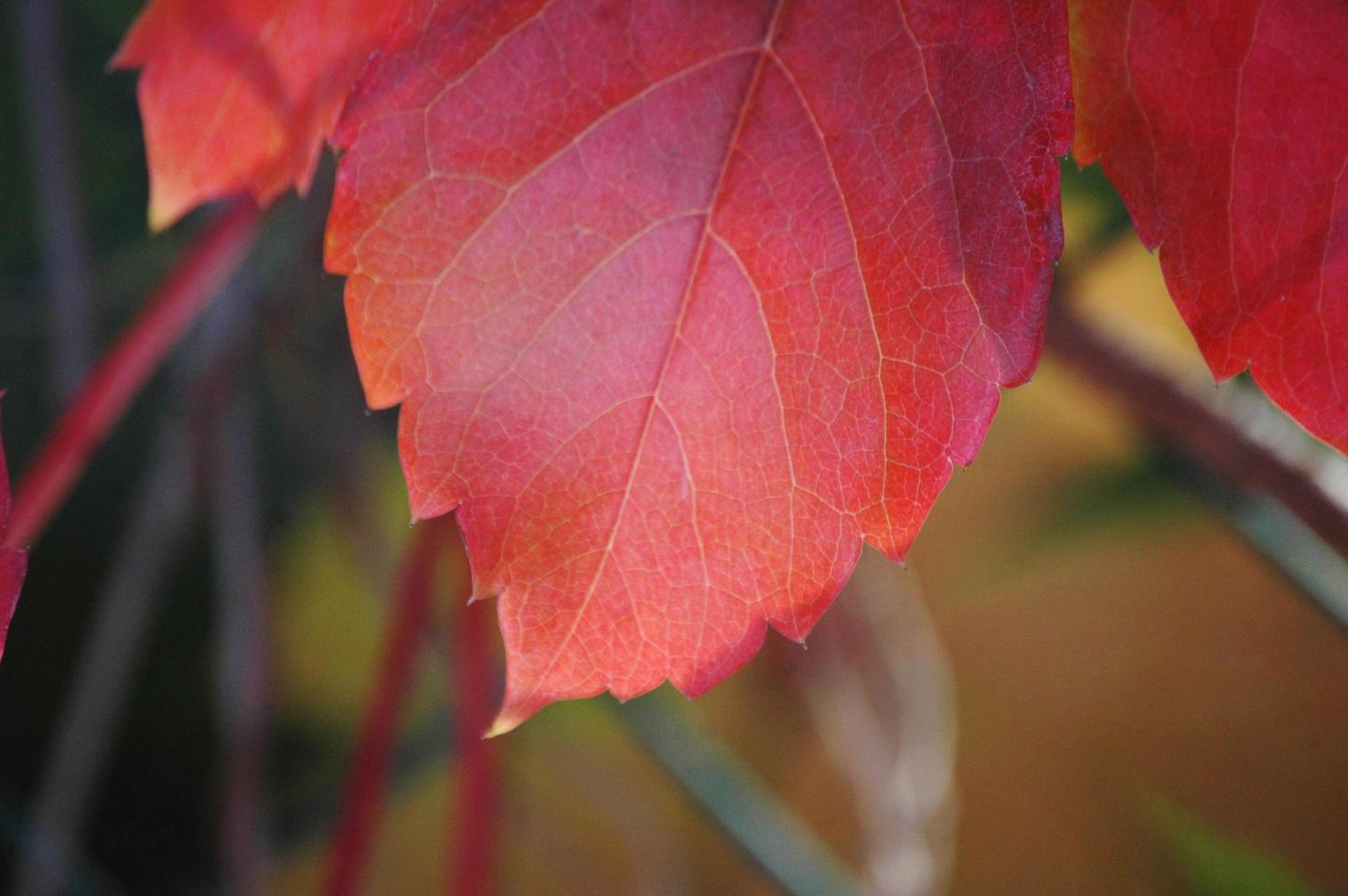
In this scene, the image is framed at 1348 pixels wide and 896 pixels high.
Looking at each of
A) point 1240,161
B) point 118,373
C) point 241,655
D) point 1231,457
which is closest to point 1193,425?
point 1231,457

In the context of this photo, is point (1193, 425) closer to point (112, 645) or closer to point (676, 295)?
point (676, 295)

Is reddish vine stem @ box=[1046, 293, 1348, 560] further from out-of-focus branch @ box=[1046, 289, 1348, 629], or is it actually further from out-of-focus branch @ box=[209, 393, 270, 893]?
out-of-focus branch @ box=[209, 393, 270, 893]

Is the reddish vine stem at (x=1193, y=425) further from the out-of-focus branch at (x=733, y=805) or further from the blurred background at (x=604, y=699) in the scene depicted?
the out-of-focus branch at (x=733, y=805)

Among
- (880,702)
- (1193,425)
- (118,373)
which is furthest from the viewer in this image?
(880,702)

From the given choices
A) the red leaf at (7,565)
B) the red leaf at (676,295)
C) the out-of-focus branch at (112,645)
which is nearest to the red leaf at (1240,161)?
the red leaf at (676,295)

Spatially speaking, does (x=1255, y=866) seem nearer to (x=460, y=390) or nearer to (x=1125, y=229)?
(x=1125, y=229)

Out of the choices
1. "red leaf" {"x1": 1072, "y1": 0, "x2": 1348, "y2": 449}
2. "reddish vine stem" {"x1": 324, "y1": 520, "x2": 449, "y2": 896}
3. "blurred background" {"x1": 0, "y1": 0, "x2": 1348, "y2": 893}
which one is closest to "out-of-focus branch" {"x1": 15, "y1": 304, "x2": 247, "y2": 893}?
"blurred background" {"x1": 0, "y1": 0, "x2": 1348, "y2": 893}

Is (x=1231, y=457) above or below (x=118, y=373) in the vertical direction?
below
